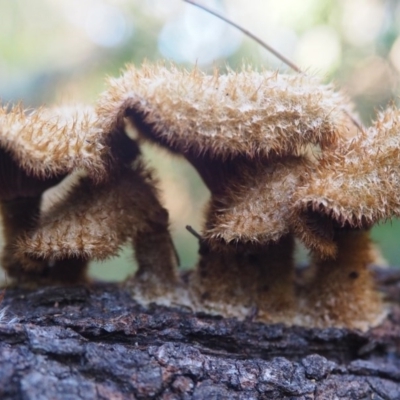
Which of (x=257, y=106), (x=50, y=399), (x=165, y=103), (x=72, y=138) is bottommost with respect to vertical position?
(x=50, y=399)

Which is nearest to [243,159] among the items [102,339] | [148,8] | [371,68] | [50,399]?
[102,339]

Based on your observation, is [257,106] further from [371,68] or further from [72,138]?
[371,68]

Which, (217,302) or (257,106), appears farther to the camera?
(217,302)

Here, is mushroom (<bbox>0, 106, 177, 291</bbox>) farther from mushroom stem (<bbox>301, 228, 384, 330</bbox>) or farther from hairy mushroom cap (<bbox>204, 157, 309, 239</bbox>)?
mushroom stem (<bbox>301, 228, 384, 330</bbox>)

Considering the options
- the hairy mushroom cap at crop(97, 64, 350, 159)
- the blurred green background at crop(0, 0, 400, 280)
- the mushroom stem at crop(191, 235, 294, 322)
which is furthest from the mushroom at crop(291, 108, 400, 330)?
the blurred green background at crop(0, 0, 400, 280)

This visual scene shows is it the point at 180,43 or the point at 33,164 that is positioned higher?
the point at 180,43

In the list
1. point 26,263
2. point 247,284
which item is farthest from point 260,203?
point 26,263

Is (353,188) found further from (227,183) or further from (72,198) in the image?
(72,198)

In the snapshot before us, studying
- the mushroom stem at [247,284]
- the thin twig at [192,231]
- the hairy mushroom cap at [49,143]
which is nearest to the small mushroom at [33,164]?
the hairy mushroom cap at [49,143]
